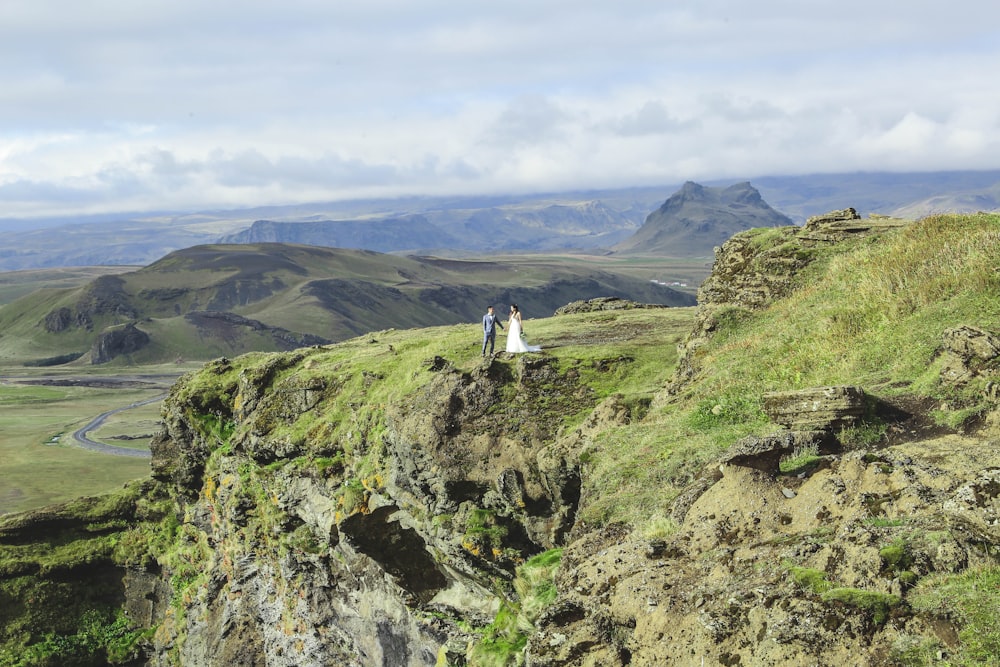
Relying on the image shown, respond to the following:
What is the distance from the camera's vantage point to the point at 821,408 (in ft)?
60.2

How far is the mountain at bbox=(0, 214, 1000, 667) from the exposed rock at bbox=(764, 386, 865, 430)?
70mm

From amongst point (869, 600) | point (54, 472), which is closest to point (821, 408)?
point (869, 600)

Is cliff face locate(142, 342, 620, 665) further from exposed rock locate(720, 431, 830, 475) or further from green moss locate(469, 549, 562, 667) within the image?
exposed rock locate(720, 431, 830, 475)

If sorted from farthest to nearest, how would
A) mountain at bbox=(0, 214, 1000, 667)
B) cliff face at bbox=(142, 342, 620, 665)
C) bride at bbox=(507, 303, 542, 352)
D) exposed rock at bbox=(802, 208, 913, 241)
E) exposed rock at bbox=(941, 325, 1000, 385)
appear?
bride at bbox=(507, 303, 542, 352)
exposed rock at bbox=(802, 208, 913, 241)
cliff face at bbox=(142, 342, 620, 665)
exposed rock at bbox=(941, 325, 1000, 385)
mountain at bbox=(0, 214, 1000, 667)

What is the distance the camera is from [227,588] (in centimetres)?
5284

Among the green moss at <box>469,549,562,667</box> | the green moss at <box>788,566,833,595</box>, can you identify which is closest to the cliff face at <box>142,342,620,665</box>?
the green moss at <box>469,549,562,667</box>

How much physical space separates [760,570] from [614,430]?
515 inches

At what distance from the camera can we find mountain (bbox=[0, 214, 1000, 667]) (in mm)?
12625

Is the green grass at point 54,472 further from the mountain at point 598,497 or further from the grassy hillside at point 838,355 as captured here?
the grassy hillside at point 838,355

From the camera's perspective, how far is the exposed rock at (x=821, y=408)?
59.2 feet

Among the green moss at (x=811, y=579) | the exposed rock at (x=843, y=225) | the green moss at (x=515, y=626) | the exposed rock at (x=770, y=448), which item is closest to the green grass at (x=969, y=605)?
the green moss at (x=811, y=579)

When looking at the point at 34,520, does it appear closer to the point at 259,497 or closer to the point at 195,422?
the point at 195,422

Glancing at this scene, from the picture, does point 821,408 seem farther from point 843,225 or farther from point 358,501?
point 358,501

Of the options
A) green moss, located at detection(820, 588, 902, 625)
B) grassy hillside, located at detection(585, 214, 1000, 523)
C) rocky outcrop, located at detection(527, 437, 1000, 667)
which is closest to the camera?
green moss, located at detection(820, 588, 902, 625)
